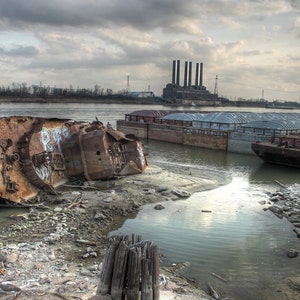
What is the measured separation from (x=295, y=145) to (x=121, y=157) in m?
14.1

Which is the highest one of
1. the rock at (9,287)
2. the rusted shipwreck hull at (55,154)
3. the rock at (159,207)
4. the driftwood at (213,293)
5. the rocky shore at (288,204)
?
the rusted shipwreck hull at (55,154)

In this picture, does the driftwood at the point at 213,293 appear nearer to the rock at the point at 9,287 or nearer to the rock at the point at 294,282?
the rock at the point at 294,282

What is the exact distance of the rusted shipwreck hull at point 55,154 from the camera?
48.8 ft

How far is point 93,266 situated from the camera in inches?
359

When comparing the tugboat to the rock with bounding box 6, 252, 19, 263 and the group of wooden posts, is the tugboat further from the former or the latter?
the group of wooden posts

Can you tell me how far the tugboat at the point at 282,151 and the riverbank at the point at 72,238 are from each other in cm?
1015

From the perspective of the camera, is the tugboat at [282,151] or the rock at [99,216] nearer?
the rock at [99,216]

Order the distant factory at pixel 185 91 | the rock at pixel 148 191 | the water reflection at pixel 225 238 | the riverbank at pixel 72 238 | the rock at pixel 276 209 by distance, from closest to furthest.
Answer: the riverbank at pixel 72 238, the water reflection at pixel 225 238, the rock at pixel 276 209, the rock at pixel 148 191, the distant factory at pixel 185 91

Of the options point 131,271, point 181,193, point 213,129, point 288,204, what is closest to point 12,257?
point 131,271

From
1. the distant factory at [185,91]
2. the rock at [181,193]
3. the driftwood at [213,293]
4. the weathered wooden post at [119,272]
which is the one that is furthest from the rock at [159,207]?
the distant factory at [185,91]

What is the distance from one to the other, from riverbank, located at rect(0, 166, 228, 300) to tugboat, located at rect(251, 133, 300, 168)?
33.3 ft

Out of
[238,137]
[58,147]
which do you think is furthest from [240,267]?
[238,137]

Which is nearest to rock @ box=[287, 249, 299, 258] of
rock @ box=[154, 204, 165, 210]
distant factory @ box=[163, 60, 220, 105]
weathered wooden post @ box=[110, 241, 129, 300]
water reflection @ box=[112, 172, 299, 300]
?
water reflection @ box=[112, 172, 299, 300]

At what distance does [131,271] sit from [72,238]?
18.1 ft
